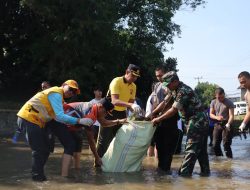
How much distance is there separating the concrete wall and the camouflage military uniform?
13.3 metres

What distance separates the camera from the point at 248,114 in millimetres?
7746

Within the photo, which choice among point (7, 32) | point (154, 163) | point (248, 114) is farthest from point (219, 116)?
point (7, 32)

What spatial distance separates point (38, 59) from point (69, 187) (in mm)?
16406

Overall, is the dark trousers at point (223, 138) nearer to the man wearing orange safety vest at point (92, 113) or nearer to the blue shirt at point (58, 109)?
the man wearing orange safety vest at point (92, 113)

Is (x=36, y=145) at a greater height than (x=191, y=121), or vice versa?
(x=191, y=121)

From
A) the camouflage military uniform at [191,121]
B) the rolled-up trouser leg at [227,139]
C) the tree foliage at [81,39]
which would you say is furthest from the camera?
the tree foliage at [81,39]

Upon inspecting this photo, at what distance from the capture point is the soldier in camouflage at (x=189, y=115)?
7.34m

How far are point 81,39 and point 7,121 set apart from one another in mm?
4963

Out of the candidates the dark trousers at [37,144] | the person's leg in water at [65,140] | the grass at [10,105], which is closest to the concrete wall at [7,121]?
the grass at [10,105]

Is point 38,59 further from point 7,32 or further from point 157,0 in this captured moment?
point 157,0

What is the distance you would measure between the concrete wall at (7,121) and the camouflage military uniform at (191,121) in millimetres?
13329

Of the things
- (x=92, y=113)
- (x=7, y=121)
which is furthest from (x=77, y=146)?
(x=7, y=121)

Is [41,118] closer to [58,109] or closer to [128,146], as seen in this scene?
[58,109]

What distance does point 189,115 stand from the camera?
7.44 metres
